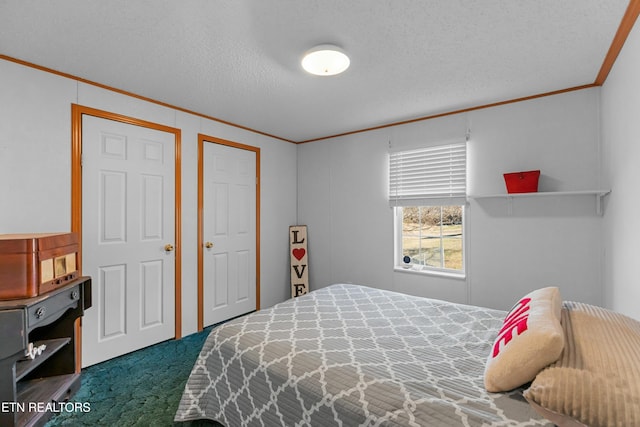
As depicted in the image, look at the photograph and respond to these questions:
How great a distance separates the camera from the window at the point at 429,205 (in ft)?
10.6

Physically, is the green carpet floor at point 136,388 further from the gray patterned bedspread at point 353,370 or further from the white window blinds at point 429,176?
the white window blinds at point 429,176

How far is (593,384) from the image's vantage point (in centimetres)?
93

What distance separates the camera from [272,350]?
1.62 meters

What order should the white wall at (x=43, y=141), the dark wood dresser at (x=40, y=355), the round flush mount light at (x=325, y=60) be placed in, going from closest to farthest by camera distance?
the dark wood dresser at (x=40, y=355) < the round flush mount light at (x=325, y=60) < the white wall at (x=43, y=141)

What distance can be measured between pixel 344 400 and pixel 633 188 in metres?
2.02

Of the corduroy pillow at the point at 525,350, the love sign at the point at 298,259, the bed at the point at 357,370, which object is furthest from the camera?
the love sign at the point at 298,259

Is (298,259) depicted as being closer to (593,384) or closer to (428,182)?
(428,182)

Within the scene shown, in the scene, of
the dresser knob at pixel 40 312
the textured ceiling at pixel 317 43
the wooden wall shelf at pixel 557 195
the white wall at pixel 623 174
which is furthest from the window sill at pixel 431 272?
the dresser knob at pixel 40 312

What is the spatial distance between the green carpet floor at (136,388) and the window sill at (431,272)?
2334mm

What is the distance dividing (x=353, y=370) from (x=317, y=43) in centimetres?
188

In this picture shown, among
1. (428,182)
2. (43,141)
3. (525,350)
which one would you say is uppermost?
(43,141)

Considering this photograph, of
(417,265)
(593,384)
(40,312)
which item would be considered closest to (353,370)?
(593,384)

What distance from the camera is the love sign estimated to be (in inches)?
169

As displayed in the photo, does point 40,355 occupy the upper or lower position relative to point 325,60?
lower
